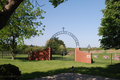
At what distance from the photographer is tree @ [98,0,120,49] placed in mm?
12375

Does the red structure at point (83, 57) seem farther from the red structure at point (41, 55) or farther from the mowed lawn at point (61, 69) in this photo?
the red structure at point (41, 55)

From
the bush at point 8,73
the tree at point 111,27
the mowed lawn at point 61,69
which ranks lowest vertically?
the mowed lawn at point 61,69

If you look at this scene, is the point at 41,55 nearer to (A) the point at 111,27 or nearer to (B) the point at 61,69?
(B) the point at 61,69

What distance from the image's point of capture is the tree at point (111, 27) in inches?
487

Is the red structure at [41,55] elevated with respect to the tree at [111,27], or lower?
lower

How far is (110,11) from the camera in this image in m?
13.0

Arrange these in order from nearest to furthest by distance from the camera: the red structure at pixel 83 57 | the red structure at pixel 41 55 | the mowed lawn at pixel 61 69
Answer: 1. the mowed lawn at pixel 61 69
2. the red structure at pixel 83 57
3. the red structure at pixel 41 55

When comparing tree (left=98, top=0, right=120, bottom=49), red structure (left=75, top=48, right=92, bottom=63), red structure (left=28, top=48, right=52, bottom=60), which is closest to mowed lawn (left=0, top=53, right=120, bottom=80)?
tree (left=98, top=0, right=120, bottom=49)

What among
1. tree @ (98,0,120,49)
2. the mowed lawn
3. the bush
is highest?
tree @ (98,0,120,49)

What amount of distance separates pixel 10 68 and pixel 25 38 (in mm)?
12879

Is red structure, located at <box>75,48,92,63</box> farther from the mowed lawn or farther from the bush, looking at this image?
the bush

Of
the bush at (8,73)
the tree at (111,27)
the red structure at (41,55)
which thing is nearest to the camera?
the bush at (8,73)

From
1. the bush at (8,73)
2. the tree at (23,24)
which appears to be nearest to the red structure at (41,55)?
the tree at (23,24)

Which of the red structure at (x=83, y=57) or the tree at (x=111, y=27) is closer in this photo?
the tree at (x=111, y=27)
